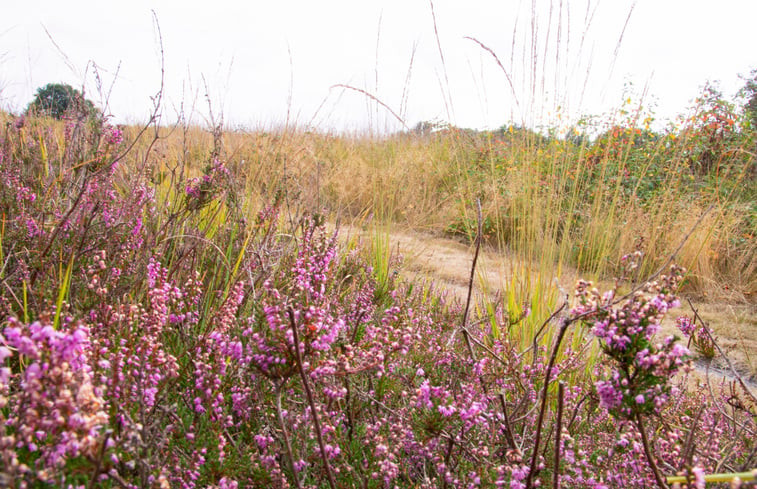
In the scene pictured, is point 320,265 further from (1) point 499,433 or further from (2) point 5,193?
(2) point 5,193

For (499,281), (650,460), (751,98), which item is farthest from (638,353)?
(751,98)

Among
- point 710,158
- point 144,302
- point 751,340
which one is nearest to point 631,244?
point 751,340

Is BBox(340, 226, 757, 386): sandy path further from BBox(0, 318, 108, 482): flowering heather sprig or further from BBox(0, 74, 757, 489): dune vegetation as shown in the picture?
BBox(0, 318, 108, 482): flowering heather sprig

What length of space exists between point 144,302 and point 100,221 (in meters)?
0.78

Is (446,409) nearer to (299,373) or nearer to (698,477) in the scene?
(299,373)

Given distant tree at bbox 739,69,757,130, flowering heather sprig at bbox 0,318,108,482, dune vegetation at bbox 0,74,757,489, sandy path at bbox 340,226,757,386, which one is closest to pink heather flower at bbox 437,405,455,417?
dune vegetation at bbox 0,74,757,489

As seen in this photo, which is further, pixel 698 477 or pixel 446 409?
pixel 446 409

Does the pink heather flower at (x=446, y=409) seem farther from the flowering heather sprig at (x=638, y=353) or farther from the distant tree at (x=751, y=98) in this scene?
the distant tree at (x=751, y=98)

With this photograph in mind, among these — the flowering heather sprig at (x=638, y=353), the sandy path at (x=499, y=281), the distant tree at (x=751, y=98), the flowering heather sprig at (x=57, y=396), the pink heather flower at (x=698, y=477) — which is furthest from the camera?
the distant tree at (x=751, y=98)

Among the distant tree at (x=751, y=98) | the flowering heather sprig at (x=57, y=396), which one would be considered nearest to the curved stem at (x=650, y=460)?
the flowering heather sprig at (x=57, y=396)

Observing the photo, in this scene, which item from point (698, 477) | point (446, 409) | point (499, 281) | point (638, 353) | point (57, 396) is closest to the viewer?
point (57, 396)

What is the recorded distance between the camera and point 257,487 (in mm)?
1300

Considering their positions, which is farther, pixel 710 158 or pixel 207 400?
pixel 710 158

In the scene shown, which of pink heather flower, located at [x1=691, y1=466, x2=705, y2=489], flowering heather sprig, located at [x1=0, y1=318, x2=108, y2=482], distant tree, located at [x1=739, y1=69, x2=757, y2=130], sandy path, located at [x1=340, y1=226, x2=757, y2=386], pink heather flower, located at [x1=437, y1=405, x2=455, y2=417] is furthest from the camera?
distant tree, located at [x1=739, y1=69, x2=757, y2=130]
